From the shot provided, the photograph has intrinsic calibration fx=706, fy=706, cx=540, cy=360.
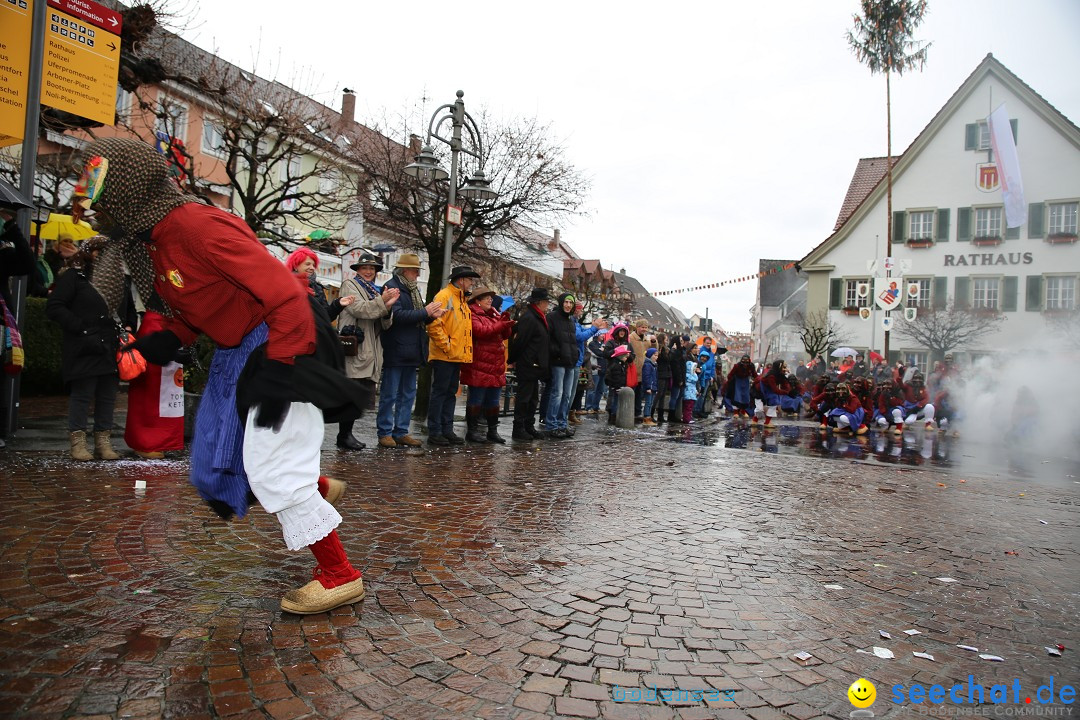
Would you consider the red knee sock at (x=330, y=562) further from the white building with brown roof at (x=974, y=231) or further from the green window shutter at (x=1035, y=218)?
the green window shutter at (x=1035, y=218)

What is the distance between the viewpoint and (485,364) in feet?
30.8

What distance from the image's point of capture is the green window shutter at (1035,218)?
112 feet

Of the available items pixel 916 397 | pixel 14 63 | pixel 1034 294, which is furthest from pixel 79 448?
pixel 1034 294

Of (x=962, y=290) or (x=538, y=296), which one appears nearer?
(x=538, y=296)

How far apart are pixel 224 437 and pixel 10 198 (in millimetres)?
5290

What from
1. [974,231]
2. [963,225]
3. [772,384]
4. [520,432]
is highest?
[963,225]

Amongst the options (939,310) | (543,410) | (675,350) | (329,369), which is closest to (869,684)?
(329,369)

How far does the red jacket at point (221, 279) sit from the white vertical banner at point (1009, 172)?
39.8 metres

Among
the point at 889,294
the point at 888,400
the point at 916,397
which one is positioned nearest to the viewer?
the point at 888,400

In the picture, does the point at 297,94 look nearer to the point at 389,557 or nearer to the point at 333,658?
the point at 389,557

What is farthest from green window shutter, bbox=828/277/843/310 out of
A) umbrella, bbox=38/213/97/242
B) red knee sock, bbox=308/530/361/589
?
red knee sock, bbox=308/530/361/589

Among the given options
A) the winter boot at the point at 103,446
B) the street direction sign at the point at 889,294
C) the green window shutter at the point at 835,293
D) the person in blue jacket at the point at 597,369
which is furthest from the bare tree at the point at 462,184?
the green window shutter at the point at 835,293

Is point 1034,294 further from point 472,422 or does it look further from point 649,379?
point 472,422

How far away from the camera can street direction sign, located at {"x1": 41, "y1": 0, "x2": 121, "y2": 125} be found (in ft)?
25.6
